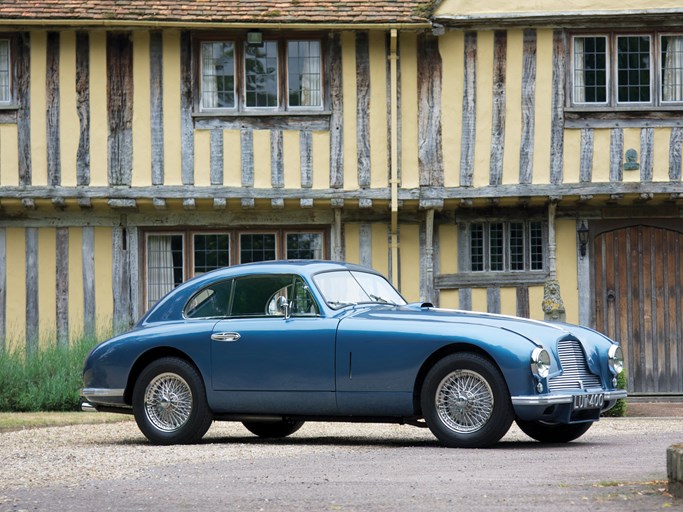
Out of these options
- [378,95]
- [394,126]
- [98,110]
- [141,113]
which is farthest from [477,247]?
[98,110]

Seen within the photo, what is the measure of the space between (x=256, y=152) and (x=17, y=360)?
4.29m

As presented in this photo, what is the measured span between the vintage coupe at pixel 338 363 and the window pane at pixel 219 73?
723 cm

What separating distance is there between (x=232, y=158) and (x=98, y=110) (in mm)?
2017

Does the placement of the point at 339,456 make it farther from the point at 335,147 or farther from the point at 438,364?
the point at 335,147

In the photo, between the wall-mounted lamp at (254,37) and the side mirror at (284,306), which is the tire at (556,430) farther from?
the wall-mounted lamp at (254,37)

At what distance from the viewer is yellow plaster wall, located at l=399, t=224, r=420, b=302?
18.8 m

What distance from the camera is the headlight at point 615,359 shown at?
10688 millimetres

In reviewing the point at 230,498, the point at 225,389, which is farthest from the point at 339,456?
the point at 230,498

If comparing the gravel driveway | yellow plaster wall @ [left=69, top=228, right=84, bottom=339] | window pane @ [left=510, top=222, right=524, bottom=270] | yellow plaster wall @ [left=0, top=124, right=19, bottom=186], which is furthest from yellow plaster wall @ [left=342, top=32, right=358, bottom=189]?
the gravel driveway

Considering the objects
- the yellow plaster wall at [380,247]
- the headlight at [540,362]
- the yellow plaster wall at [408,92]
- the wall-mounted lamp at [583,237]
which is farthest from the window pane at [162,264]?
the headlight at [540,362]

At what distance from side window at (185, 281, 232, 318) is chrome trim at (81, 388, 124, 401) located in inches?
35.2

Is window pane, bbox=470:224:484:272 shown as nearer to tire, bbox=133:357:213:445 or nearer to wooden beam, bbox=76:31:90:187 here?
wooden beam, bbox=76:31:90:187

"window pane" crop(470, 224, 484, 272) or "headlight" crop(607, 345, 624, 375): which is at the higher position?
"window pane" crop(470, 224, 484, 272)

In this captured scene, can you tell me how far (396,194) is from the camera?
1812cm
